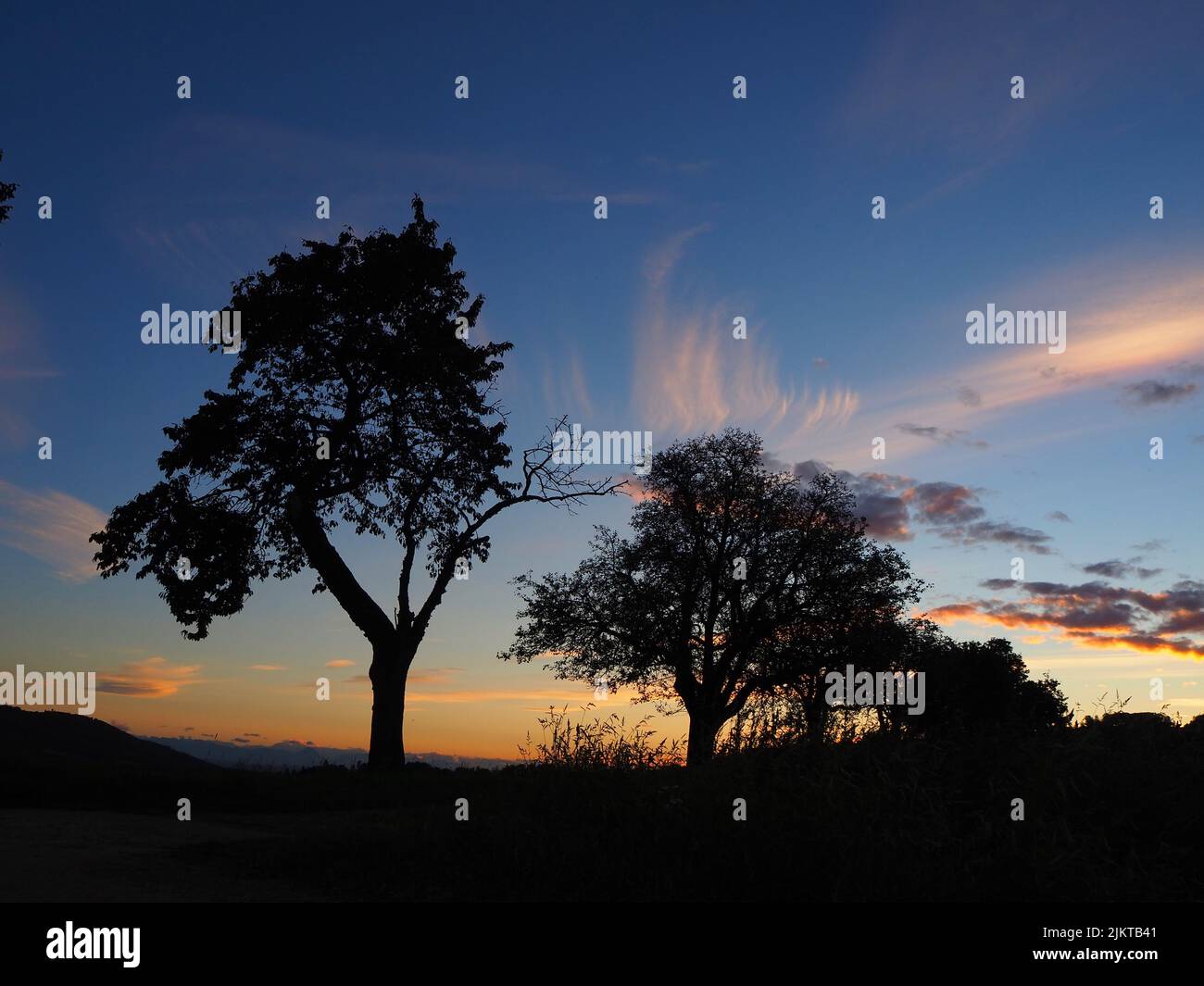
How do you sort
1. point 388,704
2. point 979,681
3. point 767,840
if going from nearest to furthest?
point 767,840
point 388,704
point 979,681

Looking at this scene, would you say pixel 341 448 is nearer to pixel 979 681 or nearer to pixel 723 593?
pixel 723 593

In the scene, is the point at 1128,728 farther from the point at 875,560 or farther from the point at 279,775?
the point at 875,560

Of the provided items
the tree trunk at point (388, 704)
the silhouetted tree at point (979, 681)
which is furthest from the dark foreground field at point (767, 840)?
the silhouetted tree at point (979, 681)

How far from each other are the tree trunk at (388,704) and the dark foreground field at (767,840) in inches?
551

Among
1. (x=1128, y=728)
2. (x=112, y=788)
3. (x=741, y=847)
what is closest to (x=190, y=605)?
(x=112, y=788)

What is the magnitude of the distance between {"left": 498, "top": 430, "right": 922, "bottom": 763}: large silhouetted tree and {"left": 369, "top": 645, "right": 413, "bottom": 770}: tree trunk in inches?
390

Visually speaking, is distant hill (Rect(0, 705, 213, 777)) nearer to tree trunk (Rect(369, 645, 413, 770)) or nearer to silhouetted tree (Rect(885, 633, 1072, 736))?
tree trunk (Rect(369, 645, 413, 770))

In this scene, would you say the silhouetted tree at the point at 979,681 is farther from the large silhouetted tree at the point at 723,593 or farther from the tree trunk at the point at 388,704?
the tree trunk at the point at 388,704

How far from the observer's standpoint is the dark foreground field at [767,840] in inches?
504

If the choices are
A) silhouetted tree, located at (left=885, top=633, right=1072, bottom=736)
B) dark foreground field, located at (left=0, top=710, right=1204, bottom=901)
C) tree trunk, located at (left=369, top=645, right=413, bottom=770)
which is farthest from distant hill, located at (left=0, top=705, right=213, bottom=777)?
silhouetted tree, located at (left=885, top=633, right=1072, bottom=736)

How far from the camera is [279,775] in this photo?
27.5 meters

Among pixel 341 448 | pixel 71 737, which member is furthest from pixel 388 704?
pixel 71 737

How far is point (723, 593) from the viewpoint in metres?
41.2

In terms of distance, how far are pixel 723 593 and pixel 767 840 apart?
27.6 metres
